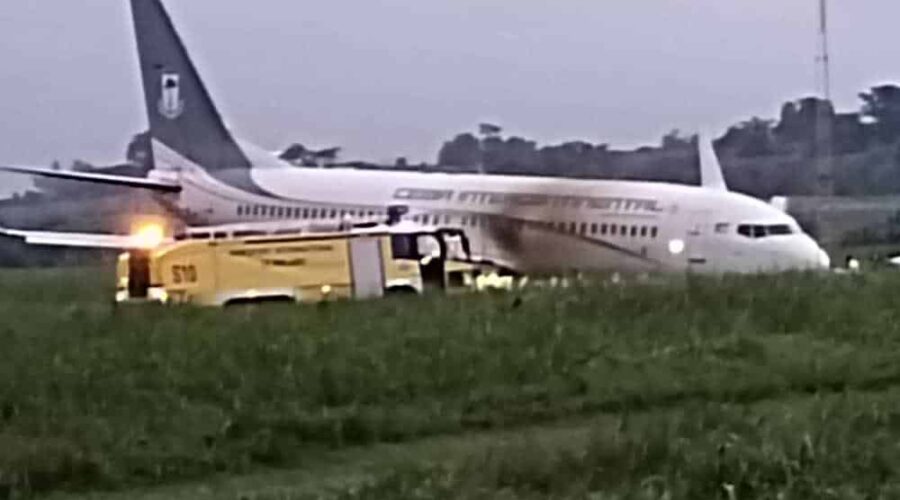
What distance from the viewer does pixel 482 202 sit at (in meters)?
38.4

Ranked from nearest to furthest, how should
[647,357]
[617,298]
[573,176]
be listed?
[647,357] → [617,298] → [573,176]

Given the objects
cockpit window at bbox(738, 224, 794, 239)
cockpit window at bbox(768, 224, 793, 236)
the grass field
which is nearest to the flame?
cockpit window at bbox(738, 224, 794, 239)

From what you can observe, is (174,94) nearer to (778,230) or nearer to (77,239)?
(77,239)

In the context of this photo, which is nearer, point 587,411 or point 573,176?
point 587,411

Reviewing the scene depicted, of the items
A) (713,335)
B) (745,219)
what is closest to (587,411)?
(713,335)

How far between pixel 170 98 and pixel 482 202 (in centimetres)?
1162

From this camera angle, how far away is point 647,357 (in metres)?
16.7

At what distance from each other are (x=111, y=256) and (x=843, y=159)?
20.2 m

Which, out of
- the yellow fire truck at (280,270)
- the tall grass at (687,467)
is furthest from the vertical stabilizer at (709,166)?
the tall grass at (687,467)

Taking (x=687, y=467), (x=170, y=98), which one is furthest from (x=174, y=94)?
(x=687, y=467)

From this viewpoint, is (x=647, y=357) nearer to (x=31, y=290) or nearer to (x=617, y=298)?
(x=617, y=298)

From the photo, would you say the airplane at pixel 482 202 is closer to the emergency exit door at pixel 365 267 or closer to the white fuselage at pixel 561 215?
the white fuselage at pixel 561 215

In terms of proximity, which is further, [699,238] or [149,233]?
[149,233]

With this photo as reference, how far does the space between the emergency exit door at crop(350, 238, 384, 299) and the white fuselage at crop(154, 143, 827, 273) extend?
25.8 ft
